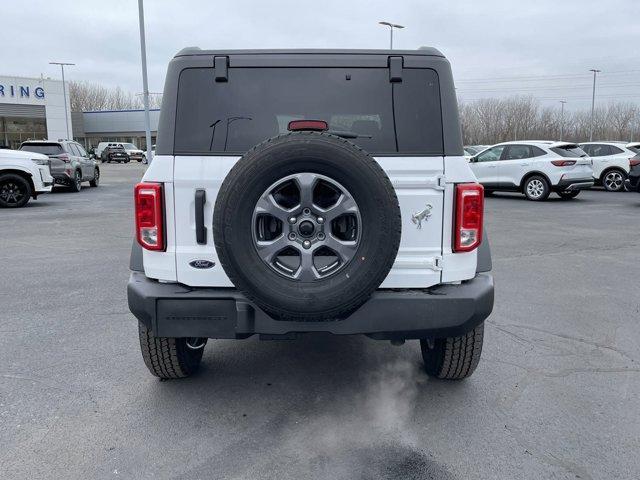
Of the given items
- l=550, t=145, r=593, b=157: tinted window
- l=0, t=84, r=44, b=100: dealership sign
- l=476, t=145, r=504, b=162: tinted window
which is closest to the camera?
l=550, t=145, r=593, b=157: tinted window

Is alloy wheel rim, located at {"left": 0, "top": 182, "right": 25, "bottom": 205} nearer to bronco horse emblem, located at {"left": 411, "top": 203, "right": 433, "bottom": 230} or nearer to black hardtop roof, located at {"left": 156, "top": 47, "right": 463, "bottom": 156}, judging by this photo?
black hardtop roof, located at {"left": 156, "top": 47, "right": 463, "bottom": 156}

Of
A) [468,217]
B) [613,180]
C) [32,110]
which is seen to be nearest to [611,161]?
[613,180]

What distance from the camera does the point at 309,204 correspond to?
2682 mm

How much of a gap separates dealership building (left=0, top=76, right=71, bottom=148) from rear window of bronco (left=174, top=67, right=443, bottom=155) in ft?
159

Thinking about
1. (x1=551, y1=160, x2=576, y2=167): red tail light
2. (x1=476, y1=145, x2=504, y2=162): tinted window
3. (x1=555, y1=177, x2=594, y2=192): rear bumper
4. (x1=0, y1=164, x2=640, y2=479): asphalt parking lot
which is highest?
(x1=476, y1=145, x2=504, y2=162): tinted window

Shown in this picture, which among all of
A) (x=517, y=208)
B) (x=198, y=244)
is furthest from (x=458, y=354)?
(x=517, y=208)

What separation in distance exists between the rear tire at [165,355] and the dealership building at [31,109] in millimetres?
48193

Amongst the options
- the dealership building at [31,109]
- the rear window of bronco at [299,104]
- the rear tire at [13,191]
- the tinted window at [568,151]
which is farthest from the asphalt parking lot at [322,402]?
the dealership building at [31,109]

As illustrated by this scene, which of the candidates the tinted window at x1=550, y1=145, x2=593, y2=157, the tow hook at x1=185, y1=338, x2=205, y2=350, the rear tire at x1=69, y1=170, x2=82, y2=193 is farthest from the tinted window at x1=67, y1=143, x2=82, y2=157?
the tow hook at x1=185, y1=338, x2=205, y2=350

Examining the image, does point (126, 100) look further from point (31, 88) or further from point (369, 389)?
point (369, 389)

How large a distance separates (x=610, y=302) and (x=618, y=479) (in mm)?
3367

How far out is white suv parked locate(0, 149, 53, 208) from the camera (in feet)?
44.4

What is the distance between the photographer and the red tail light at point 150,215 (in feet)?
9.75

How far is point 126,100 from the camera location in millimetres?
94750
